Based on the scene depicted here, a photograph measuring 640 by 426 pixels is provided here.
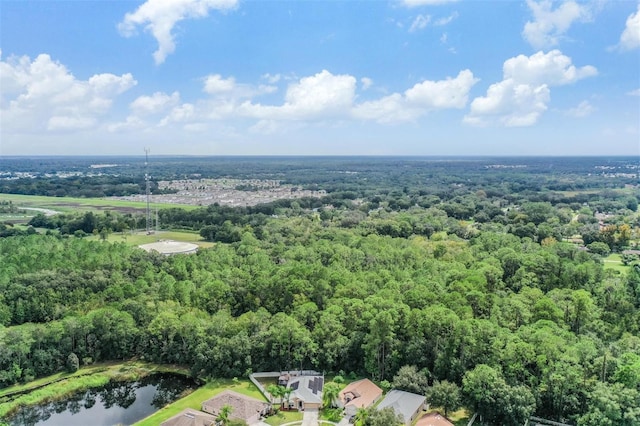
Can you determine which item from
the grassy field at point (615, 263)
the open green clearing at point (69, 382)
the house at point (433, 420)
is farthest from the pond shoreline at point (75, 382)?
the grassy field at point (615, 263)

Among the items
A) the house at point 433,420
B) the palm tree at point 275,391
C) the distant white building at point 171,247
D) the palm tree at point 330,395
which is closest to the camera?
the house at point 433,420

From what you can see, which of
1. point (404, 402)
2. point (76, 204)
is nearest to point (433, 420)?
point (404, 402)

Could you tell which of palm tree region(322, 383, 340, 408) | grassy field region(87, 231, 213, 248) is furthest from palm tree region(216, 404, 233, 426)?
grassy field region(87, 231, 213, 248)

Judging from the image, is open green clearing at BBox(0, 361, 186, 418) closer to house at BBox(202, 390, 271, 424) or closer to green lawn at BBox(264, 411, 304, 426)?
house at BBox(202, 390, 271, 424)

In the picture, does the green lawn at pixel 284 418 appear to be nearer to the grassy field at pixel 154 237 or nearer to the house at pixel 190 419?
the house at pixel 190 419

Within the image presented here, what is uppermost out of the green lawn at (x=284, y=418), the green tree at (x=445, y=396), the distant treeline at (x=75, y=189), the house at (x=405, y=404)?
the distant treeline at (x=75, y=189)

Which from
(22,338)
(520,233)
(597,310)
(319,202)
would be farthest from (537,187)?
(22,338)
